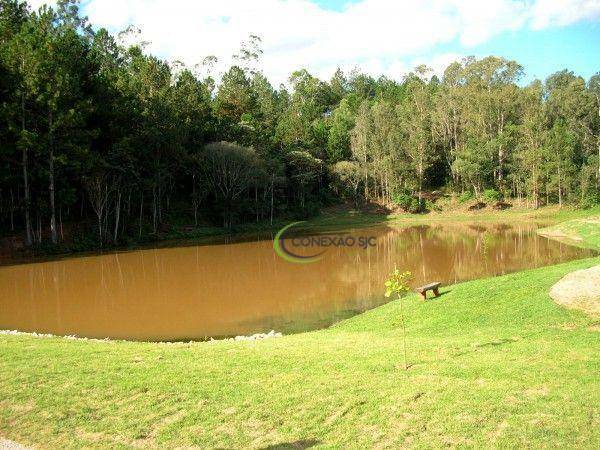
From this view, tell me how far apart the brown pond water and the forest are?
26.6 ft

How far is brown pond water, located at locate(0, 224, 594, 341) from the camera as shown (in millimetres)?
16641

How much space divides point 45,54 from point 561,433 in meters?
38.1

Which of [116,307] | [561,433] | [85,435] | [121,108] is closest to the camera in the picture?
[561,433]

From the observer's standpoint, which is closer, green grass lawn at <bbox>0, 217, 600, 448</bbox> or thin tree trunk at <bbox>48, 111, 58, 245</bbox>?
green grass lawn at <bbox>0, 217, 600, 448</bbox>

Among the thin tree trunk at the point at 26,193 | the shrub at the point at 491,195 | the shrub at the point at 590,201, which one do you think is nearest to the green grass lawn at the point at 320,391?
the thin tree trunk at the point at 26,193

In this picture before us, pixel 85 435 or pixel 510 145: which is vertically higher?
pixel 510 145

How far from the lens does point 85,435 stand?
6.51 m

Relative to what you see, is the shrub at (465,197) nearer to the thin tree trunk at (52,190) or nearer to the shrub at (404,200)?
the shrub at (404,200)

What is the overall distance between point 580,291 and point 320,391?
8393 millimetres

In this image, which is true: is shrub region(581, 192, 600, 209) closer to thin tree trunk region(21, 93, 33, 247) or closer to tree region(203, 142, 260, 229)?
tree region(203, 142, 260, 229)

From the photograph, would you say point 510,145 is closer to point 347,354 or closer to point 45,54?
point 45,54

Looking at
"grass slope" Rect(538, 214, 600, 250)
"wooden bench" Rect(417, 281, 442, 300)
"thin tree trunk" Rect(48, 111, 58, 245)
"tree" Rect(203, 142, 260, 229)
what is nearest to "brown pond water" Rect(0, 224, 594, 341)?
"grass slope" Rect(538, 214, 600, 250)

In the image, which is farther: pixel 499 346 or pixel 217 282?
pixel 217 282

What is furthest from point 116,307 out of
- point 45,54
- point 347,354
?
point 45,54
